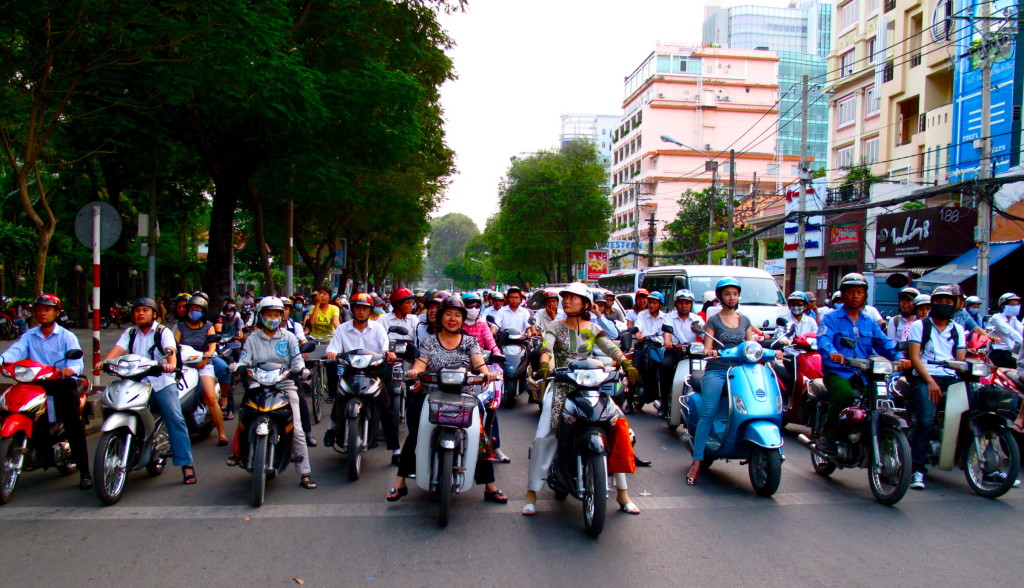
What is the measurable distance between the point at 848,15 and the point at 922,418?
4068cm

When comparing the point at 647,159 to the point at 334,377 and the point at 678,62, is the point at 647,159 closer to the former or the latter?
the point at 678,62

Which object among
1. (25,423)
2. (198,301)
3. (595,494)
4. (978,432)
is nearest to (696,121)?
(198,301)

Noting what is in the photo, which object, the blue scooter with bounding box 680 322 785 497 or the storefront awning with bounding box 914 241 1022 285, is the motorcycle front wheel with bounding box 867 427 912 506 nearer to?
the blue scooter with bounding box 680 322 785 497

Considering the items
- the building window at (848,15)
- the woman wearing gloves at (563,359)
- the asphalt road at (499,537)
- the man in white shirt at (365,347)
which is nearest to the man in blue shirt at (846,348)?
the asphalt road at (499,537)

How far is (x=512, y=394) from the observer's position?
1128 centimetres

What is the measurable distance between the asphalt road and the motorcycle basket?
0.71m

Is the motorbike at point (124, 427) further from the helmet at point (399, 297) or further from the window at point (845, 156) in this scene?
the window at point (845, 156)

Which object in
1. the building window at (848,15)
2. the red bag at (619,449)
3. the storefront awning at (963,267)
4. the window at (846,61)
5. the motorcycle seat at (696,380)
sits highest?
the building window at (848,15)

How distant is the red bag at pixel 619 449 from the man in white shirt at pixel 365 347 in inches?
94.9

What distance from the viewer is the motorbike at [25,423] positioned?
18.4 feet

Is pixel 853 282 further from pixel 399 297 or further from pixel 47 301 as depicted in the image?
pixel 47 301

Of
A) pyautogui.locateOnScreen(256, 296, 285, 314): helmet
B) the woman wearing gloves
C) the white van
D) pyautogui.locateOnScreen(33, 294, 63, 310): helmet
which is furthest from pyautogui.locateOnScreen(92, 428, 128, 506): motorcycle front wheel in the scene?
the white van

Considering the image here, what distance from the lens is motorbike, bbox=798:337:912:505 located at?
18.9 feet

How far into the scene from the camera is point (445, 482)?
516 cm
